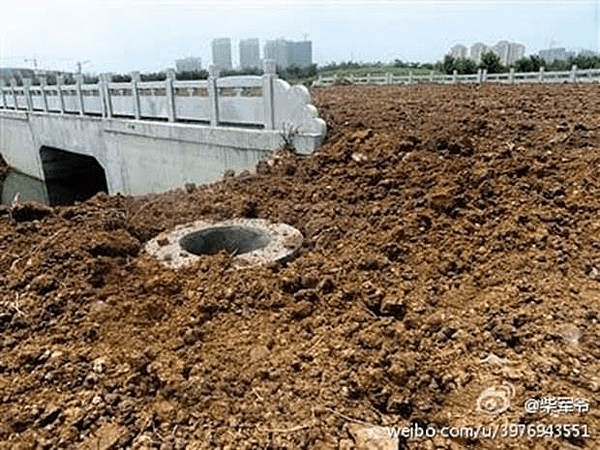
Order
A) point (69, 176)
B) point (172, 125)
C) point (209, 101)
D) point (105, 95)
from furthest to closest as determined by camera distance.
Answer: point (69, 176)
point (105, 95)
point (172, 125)
point (209, 101)

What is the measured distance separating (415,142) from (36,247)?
4224 millimetres

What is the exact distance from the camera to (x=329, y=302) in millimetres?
3389

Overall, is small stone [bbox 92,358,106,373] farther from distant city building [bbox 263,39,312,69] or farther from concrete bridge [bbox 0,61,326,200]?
distant city building [bbox 263,39,312,69]

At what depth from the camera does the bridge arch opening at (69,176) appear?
1563cm

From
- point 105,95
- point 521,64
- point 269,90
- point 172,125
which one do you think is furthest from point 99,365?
point 521,64

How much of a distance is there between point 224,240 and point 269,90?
2972 mm

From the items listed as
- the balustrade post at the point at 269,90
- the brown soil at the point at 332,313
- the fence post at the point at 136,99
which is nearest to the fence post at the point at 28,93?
the fence post at the point at 136,99

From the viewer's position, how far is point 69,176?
54.0 ft

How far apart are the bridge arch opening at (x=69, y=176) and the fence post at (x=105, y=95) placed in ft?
14.9

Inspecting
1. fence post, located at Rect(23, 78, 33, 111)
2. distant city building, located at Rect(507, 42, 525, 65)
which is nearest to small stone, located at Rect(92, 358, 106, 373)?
fence post, located at Rect(23, 78, 33, 111)

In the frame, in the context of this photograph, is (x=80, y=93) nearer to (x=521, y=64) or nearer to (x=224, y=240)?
(x=224, y=240)

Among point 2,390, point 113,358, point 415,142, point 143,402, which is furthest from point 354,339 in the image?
point 415,142

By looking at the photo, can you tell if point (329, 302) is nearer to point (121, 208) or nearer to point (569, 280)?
point (569, 280)

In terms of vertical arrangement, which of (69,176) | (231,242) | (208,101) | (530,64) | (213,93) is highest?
(530,64)
